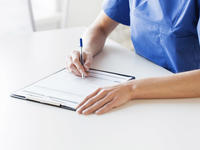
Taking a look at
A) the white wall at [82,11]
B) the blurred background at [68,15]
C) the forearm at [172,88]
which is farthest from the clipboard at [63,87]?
the white wall at [82,11]

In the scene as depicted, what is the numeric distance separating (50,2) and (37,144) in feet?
8.26

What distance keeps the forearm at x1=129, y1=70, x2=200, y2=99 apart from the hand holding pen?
0.79ft

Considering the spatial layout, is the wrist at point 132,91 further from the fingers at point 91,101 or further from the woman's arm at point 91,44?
the woman's arm at point 91,44

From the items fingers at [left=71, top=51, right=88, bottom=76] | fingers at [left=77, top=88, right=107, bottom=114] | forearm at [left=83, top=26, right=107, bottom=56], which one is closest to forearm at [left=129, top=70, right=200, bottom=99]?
fingers at [left=77, top=88, right=107, bottom=114]

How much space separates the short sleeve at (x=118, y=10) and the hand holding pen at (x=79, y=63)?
1.09 feet

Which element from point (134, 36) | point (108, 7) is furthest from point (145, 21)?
point (108, 7)

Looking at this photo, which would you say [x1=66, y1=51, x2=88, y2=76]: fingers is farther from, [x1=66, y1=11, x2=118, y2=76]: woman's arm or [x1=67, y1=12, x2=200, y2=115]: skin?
[x1=67, y1=12, x2=200, y2=115]: skin

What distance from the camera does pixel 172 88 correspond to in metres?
0.91

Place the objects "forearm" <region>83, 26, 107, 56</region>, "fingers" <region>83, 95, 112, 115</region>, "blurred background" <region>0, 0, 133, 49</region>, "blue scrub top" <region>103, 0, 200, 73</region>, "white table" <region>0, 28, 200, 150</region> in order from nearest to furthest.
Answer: "white table" <region>0, 28, 200, 150</region> < "fingers" <region>83, 95, 112, 115</region> < "blue scrub top" <region>103, 0, 200, 73</region> < "forearm" <region>83, 26, 107, 56</region> < "blurred background" <region>0, 0, 133, 49</region>

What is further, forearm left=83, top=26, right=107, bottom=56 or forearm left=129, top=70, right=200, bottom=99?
forearm left=83, top=26, right=107, bottom=56

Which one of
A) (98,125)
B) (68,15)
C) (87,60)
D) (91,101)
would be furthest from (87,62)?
(68,15)

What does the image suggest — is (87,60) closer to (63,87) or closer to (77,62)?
(77,62)

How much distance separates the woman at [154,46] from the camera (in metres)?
0.90

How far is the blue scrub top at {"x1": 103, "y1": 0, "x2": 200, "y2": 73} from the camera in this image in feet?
3.34
